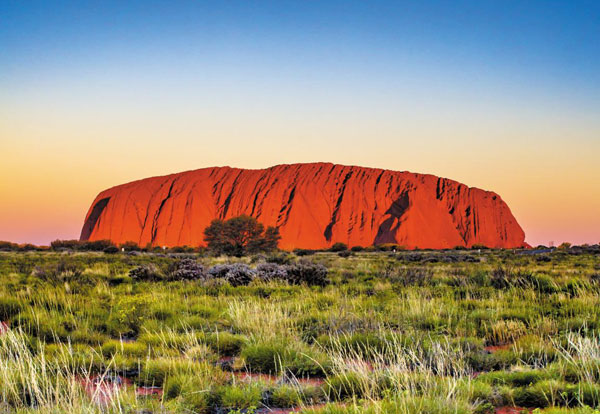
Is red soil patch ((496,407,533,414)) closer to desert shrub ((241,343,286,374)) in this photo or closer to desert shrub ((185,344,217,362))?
desert shrub ((241,343,286,374))

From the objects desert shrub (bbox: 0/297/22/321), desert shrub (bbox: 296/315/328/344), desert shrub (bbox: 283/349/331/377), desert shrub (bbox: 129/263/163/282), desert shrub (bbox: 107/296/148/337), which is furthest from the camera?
desert shrub (bbox: 129/263/163/282)

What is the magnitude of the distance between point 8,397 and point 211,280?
383 inches

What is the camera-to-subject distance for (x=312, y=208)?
9031cm

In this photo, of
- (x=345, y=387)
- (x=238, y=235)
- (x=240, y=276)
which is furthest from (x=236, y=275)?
(x=238, y=235)

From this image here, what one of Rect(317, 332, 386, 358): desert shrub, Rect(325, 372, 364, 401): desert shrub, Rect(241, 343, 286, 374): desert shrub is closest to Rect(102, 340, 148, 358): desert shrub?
Rect(241, 343, 286, 374): desert shrub

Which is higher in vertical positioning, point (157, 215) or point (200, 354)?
point (157, 215)

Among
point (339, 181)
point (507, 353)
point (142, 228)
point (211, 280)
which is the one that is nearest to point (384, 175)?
point (339, 181)

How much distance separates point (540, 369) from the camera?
498cm

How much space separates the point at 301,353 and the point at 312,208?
280 feet

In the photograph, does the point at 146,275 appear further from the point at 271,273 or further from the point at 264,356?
the point at 264,356

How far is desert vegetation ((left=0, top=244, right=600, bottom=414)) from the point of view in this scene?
393cm

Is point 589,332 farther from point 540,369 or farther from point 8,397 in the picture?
point 8,397

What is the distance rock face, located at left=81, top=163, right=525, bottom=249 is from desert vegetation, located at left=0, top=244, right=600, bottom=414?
75.1 m

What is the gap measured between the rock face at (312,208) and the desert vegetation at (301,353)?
75.1m
